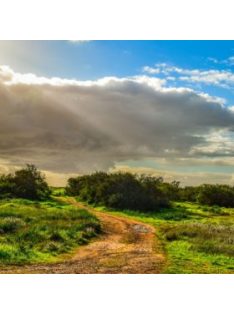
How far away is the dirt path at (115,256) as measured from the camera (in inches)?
800

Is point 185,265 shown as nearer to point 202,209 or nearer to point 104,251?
point 104,251

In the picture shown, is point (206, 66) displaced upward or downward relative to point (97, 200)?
upward

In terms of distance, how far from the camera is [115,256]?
23.3 m

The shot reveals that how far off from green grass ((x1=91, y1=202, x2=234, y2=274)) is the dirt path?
0.69 meters

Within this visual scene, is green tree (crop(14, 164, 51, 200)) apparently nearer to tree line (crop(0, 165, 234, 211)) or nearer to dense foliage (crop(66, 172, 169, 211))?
tree line (crop(0, 165, 234, 211))

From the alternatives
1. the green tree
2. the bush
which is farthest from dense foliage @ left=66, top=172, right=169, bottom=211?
the bush

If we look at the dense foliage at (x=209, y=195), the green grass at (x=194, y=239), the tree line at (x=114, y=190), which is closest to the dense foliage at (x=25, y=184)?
the tree line at (x=114, y=190)

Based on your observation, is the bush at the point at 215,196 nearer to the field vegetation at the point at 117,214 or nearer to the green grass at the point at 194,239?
the field vegetation at the point at 117,214

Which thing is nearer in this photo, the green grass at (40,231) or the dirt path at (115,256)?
the dirt path at (115,256)

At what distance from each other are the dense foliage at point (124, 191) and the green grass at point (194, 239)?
41.9 inches

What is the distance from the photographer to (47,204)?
41.2m
